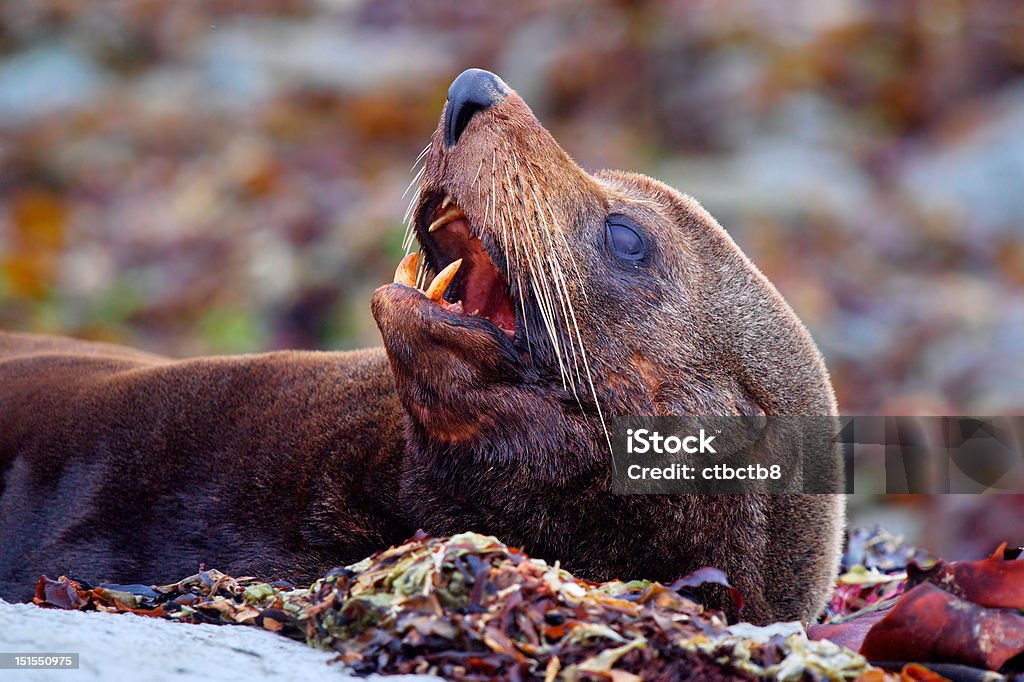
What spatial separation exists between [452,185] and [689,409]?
1.08 meters

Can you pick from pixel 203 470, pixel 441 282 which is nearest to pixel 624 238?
pixel 441 282

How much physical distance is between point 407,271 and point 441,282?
0.17 m

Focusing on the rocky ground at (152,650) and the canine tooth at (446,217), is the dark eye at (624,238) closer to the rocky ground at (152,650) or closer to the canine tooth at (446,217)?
the canine tooth at (446,217)

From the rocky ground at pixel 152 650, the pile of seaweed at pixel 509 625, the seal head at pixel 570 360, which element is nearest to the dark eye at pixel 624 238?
the seal head at pixel 570 360

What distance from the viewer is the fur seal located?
12.9 feet

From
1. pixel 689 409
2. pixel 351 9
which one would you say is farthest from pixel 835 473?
pixel 351 9

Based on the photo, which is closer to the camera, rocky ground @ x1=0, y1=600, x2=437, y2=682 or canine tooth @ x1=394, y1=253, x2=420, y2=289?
rocky ground @ x1=0, y1=600, x2=437, y2=682

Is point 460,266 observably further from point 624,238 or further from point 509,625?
point 509,625

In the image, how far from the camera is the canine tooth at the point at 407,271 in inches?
164

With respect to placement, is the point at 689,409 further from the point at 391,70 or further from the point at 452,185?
the point at 391,70

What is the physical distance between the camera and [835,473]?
4.48 metres
